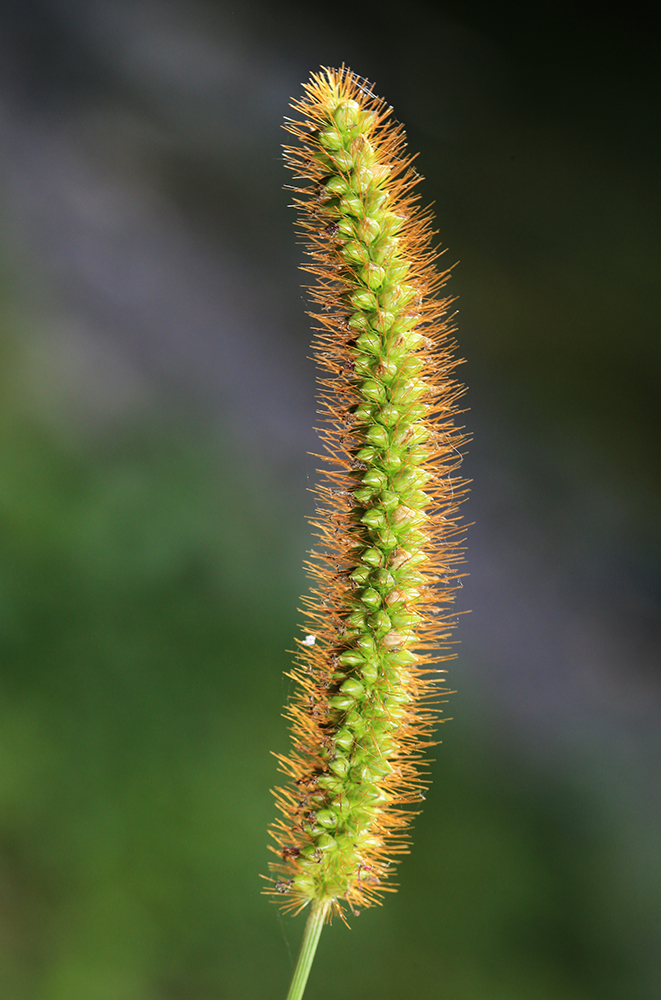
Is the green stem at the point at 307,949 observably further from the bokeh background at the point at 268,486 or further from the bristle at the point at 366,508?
the bokeh background at the point at 268,486

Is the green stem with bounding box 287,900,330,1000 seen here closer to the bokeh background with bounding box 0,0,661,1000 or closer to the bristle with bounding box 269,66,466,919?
the bristle with bounding box 269,66,466,919

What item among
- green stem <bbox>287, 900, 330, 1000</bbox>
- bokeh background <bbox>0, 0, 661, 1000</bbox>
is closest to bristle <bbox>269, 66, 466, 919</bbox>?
green stem <bbox>287, 900, 330, 1000</bbox>

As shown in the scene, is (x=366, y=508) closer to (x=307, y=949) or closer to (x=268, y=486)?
(x=307, y=949)

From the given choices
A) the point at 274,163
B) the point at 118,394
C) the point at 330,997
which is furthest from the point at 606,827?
the point at 274,163

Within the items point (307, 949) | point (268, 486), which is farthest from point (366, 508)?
point (268, 486)

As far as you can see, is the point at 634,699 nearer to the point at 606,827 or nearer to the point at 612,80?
the point at 606,827

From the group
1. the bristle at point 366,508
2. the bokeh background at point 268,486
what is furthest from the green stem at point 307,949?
the bokeh background at point 268,486

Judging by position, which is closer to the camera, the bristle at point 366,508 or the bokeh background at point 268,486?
the bristle at point 366,508
